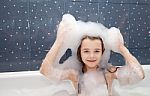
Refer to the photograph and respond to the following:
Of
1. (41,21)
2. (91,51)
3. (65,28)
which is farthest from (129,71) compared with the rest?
(41,21)

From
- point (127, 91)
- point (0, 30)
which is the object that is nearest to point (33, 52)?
point (0, 30)

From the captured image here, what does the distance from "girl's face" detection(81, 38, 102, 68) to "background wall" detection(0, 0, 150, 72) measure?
406 mm

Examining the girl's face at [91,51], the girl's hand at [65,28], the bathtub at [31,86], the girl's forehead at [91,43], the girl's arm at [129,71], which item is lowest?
the bathtub at [31,86]

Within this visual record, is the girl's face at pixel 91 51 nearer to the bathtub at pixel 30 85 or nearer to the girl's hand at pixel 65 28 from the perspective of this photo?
the girl's hand at pixel 65 28

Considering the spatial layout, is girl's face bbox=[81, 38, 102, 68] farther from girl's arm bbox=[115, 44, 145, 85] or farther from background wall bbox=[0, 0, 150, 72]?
background wall bbox=[0, 0, 150, 72]

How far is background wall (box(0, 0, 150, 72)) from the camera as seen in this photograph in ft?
5.84

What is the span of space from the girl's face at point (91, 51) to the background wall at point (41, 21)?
406mm

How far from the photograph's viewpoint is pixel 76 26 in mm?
1589

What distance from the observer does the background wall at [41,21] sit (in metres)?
1.78

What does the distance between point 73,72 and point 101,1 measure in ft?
2.05

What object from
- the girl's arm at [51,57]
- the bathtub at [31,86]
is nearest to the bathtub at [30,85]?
the bathtub at [31,86]

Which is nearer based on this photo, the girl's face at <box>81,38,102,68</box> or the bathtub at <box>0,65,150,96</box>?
the girl's face at <box>81,38,102,68</box>

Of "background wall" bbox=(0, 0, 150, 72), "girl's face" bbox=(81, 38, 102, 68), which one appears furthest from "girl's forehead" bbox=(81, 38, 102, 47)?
"background wall" bbox=(0, 0, 150, 72)

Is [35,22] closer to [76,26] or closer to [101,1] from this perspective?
[76,26]
